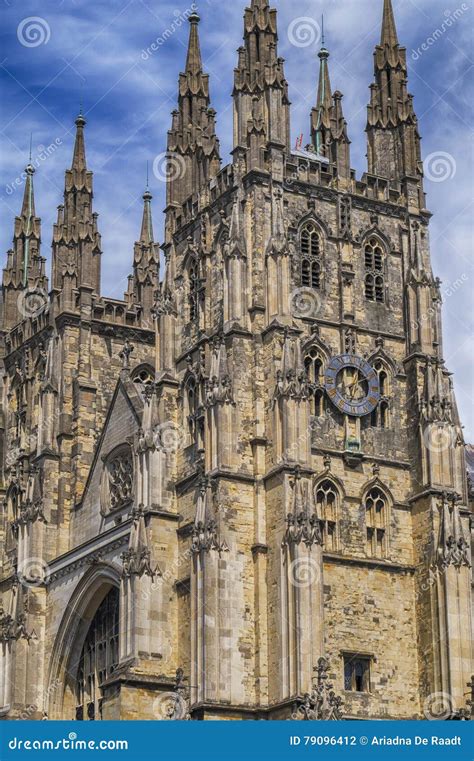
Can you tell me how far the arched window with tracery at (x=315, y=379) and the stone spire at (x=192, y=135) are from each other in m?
10.2

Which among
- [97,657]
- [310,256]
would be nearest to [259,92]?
[310,256]

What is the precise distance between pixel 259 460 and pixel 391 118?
713 inches

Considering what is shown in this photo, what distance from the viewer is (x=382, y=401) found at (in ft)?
211

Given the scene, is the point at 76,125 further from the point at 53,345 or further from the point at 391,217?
the point at 391,217

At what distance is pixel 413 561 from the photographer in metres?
62.2

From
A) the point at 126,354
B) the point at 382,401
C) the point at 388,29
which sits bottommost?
the point at 382,401

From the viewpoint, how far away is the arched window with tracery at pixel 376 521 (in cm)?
6181

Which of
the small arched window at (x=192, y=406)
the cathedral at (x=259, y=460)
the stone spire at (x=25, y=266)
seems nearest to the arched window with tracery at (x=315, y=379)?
the cathedral at (x=259, y=460)

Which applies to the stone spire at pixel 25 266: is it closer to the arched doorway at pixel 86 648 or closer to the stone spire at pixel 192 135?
the stone spire at pixel 192 135

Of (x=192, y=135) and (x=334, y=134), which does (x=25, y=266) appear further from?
(x=334, y=134)

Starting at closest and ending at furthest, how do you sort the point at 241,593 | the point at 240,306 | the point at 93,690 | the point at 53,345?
the point at 241,593 → the point at 240,306 → the point at 93,690 → the point at 53,345

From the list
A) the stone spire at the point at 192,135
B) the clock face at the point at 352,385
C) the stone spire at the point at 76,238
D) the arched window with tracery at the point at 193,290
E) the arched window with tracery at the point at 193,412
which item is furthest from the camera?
the stone spire at the point at 76,238

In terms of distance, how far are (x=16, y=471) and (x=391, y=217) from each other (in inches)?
876

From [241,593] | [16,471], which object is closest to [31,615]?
[16,471]
